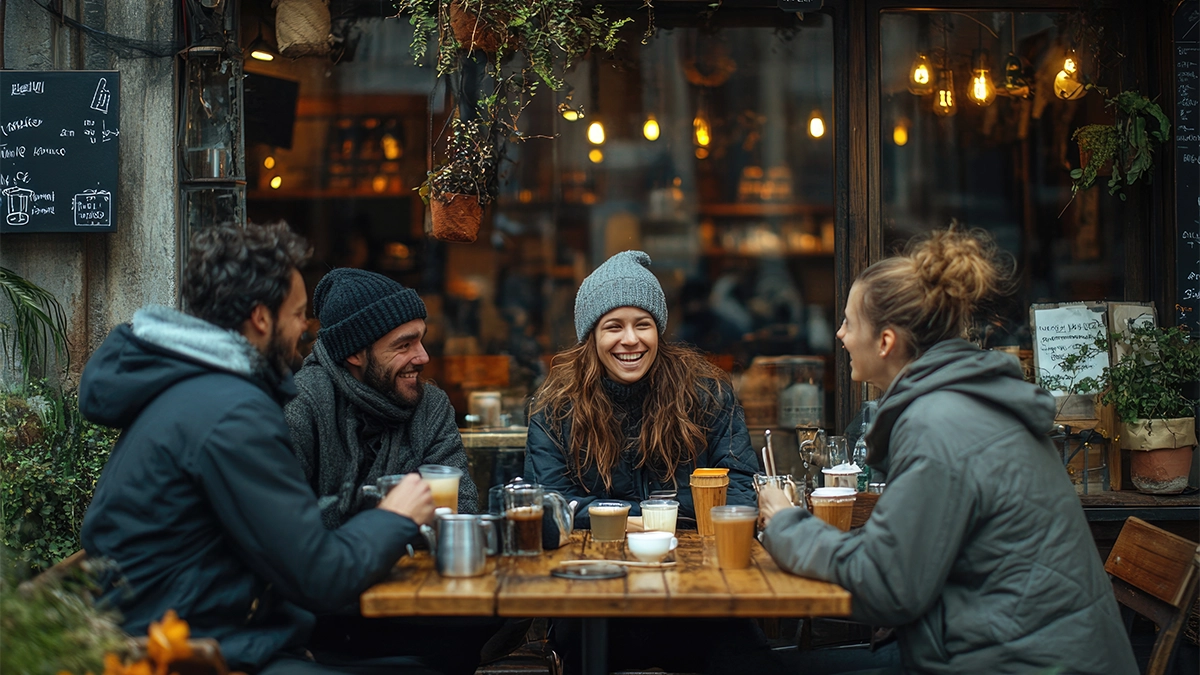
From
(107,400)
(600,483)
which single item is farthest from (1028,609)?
(107,400)

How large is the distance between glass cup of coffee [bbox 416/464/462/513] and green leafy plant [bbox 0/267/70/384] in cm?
207

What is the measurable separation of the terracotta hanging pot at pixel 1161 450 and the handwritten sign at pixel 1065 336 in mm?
456

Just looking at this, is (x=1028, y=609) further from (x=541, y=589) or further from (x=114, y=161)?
(x=114, y=161)

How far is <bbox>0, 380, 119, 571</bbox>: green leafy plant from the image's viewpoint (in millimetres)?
3625

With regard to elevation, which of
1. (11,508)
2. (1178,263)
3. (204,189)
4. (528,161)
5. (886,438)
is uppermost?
(528,161)

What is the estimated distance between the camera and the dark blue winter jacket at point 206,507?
2.16 m

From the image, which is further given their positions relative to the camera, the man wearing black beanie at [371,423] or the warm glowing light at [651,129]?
the warm glowing light at [651,129]

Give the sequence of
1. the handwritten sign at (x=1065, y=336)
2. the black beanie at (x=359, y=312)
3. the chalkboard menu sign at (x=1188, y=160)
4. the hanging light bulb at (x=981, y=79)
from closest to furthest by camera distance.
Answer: the black beanie at (x=359, y=312) < the chalkboard menu sign at (x=1188, y=160) < the handwritten sign at (x=1065, y=336) < the hanging light bulb at (x=981, y=79)

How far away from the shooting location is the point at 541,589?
2.24 metres

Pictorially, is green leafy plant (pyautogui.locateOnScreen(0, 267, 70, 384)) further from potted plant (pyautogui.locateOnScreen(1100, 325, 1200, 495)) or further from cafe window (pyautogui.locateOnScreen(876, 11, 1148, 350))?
potted plant (pyautogui.locateOnScreen(1100, 325, 1200, 495))

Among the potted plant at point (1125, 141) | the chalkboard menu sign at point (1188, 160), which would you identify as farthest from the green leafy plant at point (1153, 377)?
the potted plant at point (1125, 141)

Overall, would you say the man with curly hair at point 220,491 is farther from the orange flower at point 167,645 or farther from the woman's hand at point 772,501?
the woman's hand at point 772,501

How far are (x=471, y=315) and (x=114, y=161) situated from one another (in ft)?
10.9

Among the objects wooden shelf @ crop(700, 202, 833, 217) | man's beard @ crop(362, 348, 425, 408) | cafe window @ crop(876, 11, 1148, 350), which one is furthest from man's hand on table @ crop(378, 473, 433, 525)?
wooden shelf @ crop(700, 202, 833, 217)
